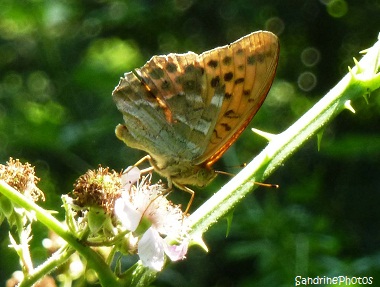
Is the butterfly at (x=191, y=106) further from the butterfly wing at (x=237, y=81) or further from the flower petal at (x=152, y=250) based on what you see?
the flower petal at (x=152, y=250)

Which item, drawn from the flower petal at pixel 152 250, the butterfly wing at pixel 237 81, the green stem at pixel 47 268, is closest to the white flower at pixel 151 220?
the flower petal at pixel 152 250

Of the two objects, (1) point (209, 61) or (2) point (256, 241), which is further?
(2) point (256, 241)

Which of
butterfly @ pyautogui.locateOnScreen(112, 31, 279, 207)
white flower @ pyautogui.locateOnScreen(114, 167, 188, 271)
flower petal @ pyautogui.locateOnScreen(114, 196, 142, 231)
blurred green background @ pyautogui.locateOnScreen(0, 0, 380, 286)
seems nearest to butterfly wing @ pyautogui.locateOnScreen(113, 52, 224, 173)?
butterfly @ pyautogui.locateOnScreen(112, 31, 279, 207)

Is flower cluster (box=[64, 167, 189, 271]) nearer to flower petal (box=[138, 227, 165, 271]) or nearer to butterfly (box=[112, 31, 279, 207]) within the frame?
flower petal (box=[138, 227, 165, 271])

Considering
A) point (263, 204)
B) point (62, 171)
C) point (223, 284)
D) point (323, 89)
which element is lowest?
point (223, 284)

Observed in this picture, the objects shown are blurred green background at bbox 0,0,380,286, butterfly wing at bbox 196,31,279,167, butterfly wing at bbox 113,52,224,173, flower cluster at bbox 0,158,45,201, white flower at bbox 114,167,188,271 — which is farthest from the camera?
blurred green background at bbox 0,0,380,286

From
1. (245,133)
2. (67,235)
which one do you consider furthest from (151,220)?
(245,133)

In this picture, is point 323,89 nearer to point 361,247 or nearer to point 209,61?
point 361,247

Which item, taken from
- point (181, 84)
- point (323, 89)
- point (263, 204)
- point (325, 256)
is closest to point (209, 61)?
point (181, 84)
